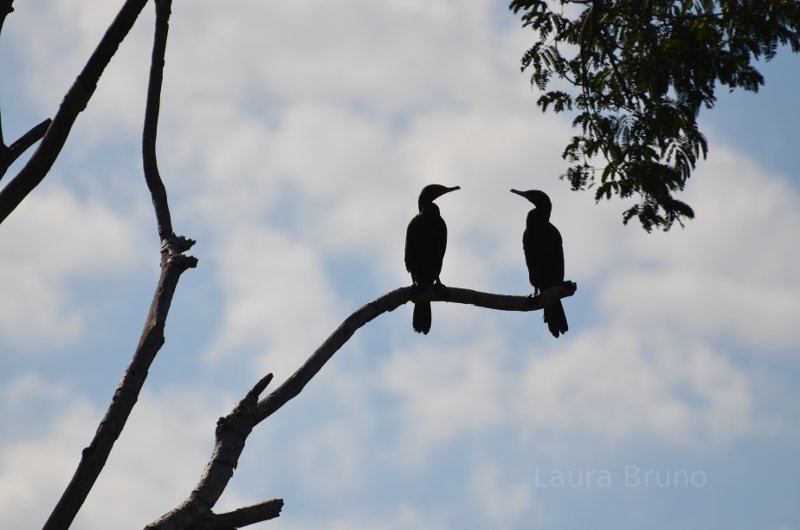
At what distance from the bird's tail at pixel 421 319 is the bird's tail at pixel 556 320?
96 centimetres

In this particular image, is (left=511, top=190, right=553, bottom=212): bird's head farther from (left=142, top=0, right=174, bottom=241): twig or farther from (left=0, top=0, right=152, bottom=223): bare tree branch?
(left=0, top=0, right=152, bottom=223): bare tree branch

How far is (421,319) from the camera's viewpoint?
24.7 feet

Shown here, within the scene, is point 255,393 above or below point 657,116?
below

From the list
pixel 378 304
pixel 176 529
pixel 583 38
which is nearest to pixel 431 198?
pixel 583 38

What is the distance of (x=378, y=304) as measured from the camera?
4656 mm

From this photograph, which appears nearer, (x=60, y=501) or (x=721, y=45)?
(x=60, y=501)

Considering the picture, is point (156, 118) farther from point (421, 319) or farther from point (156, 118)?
point (421, 319)

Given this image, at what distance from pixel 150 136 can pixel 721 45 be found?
338cm

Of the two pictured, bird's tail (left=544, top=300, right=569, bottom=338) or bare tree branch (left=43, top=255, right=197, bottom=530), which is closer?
bare tree branch (left=43, top=255, right=197, bottom=530)

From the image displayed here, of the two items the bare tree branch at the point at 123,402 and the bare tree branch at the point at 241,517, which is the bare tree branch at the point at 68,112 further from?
the bare tree branch at the point at 241,517

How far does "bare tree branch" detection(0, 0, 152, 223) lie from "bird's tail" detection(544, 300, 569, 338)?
5.06 metres

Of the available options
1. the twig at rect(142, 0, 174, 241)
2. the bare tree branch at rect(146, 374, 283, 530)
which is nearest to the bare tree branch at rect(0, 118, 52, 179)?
the twig at rect(142, 0, 174, 241)

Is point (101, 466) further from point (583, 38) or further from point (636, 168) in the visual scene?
point (583, 38)

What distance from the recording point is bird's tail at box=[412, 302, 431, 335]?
24.6 feet
